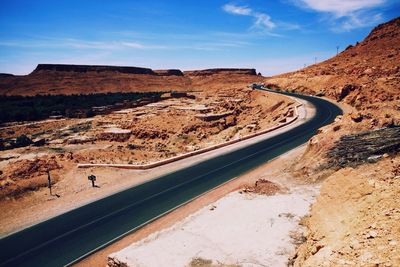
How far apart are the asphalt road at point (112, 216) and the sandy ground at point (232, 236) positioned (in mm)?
2480

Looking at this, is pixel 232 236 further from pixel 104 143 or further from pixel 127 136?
pixel 127 136

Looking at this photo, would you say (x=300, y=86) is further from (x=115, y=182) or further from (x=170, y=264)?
(x=170, y=264)

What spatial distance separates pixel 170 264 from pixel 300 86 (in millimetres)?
55788

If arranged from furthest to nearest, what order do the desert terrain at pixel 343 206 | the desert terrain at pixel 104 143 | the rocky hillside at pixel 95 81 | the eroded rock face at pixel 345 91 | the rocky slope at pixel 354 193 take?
the rocky hillside at pixel 95 81
the eroded rock face at pixel 345 91
the desert terrain at pixel 104 143
the desert terrain at pixel 343 206
the rocky slope at pixel 354 193

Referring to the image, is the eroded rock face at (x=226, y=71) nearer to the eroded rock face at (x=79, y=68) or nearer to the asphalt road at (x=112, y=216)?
the eroded rock face at (x=79, y=68)

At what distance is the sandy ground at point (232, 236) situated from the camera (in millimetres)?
8297

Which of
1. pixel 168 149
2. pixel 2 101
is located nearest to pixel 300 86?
pixel 168 149

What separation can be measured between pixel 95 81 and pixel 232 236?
372 ft

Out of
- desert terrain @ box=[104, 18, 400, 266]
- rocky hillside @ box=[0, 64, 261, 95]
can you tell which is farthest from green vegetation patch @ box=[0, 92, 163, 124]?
desert terrain @ box=[104, 18, 400, 266]

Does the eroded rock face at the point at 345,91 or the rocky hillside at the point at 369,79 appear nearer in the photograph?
the rocky hillside at the point at 369,79

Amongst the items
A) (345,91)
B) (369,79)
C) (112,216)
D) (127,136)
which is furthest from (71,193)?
(369,79)

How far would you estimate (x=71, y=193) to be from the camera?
16.4 m

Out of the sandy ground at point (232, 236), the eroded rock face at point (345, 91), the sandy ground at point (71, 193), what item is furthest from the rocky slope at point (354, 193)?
the eroded rock face at point (345, 91)

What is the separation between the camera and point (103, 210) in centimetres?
1353
